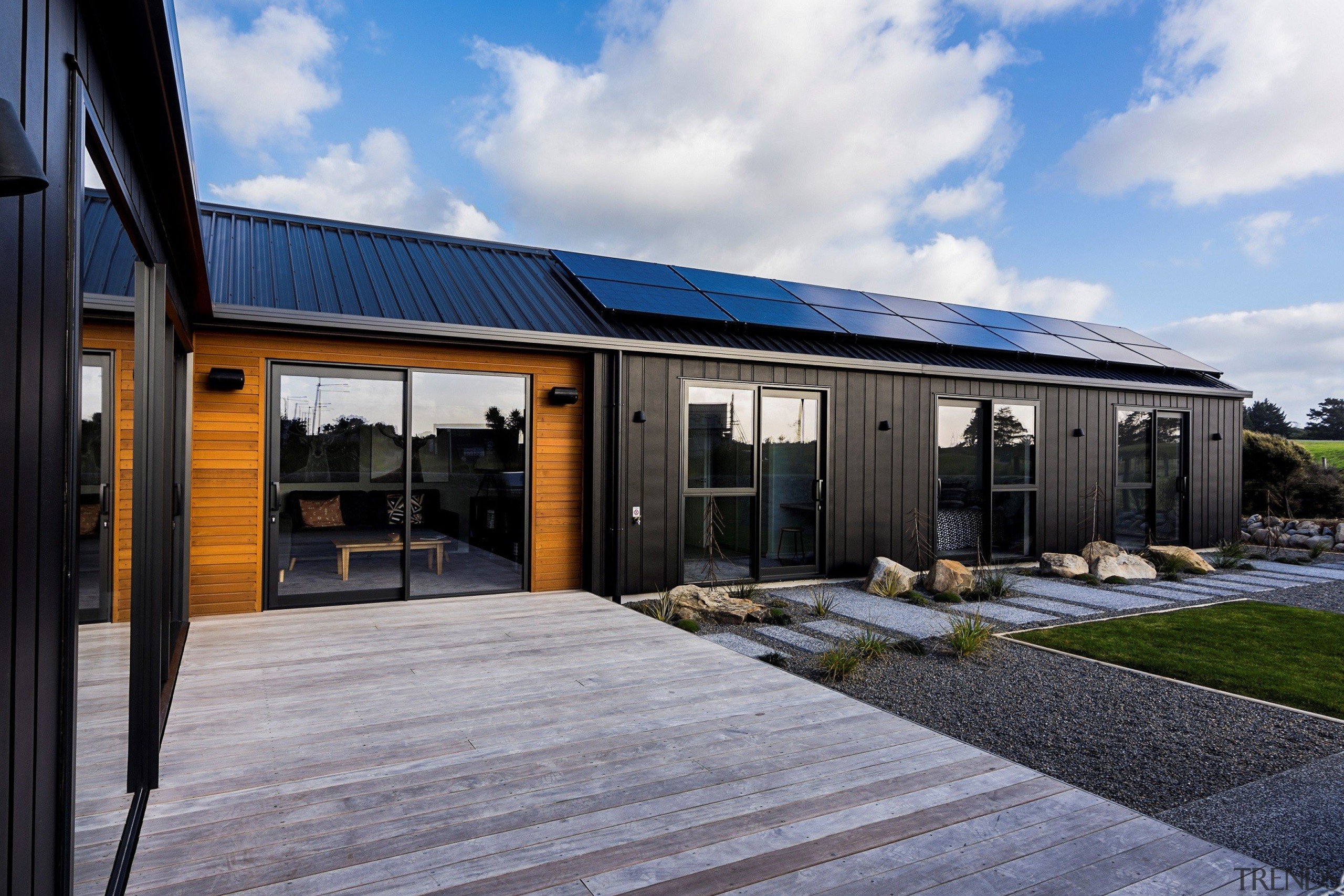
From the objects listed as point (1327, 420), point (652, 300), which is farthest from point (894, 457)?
point (1327, 420)

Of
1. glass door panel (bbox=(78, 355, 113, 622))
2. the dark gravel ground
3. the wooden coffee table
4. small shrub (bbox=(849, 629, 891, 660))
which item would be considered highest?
glass door panel (bbox=(78, 355, 113, 622))

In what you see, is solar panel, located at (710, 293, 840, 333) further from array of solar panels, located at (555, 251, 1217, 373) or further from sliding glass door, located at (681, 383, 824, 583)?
sliding glass door, located at (681, 383, 824, 583)

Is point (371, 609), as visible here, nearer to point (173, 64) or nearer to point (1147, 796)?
point (173, 64)

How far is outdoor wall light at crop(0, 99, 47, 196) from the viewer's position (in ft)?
2.43

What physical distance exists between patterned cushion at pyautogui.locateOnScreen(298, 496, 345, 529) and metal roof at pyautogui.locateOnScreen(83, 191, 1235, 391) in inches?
54.9

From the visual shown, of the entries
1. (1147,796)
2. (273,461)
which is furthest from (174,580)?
(1147,796)

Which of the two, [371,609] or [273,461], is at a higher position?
[273,461]

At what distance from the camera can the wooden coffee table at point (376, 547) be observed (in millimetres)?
5688

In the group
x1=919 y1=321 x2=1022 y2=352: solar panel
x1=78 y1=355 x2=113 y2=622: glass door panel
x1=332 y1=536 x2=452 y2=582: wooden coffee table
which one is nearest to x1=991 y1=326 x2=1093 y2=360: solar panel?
x1=919 y1=321 x2=1022 y2=352: solar panel

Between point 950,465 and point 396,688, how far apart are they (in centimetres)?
653

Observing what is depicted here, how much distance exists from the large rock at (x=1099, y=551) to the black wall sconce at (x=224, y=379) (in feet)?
28.2

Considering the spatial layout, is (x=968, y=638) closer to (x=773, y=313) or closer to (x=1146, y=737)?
A: (x=1146, y=737)

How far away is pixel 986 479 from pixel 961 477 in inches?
13.2

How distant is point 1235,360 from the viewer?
3856 cm
